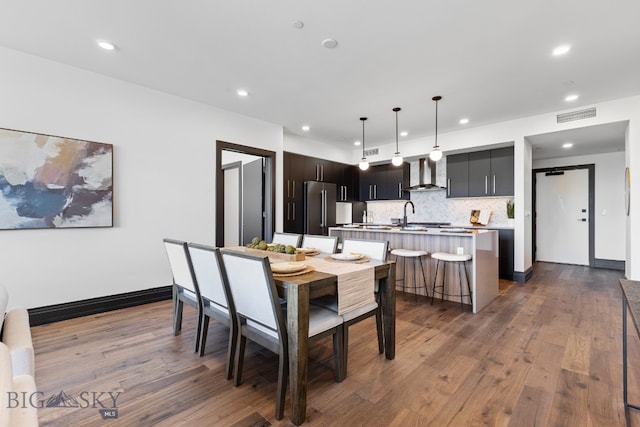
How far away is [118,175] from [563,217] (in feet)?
27.6

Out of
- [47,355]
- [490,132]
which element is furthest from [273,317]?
[490,132]

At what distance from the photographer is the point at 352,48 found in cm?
275

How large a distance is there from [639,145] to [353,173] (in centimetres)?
478

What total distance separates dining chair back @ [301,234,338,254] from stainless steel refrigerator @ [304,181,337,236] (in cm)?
259

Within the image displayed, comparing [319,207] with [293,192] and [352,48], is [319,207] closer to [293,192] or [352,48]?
[293,192]

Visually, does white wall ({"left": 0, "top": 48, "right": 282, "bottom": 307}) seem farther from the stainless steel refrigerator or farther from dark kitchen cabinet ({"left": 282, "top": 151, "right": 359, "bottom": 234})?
the stainless steel refrigerator

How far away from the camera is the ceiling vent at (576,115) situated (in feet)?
13.5

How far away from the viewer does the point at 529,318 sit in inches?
124

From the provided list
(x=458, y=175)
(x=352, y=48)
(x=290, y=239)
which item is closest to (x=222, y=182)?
(x=290, y=239)

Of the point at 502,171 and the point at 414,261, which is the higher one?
the point at 502,171

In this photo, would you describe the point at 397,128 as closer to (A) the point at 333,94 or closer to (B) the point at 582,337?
(A) the point at 333,94

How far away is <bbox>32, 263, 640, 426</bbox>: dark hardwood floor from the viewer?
165 cm

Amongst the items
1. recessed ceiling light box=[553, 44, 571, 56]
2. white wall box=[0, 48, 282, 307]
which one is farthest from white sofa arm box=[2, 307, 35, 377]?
recessed ceiling light box=[553, 44, 571, 56]

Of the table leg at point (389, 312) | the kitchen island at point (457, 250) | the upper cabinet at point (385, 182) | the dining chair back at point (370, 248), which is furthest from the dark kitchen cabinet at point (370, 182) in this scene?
the table leg at point (389, 312)
